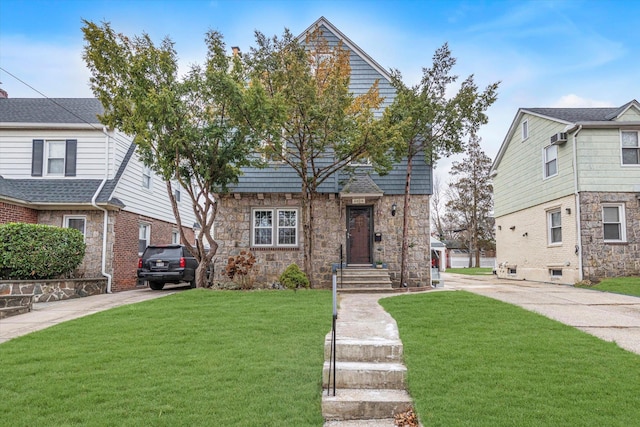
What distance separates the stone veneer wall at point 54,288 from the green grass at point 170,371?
4.34m

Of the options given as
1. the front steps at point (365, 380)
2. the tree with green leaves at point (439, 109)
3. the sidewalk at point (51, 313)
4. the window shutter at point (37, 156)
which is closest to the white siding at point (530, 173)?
the tree with green leaves at point (439, 109)

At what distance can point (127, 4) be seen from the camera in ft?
36.8

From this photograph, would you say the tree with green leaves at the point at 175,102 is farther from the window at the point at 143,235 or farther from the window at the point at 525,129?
the window at the point at 525,129

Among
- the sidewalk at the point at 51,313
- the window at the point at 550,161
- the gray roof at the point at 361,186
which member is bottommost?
the sidewalk at the point at 51,313

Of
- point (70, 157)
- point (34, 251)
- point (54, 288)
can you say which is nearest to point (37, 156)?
point (70, 157)

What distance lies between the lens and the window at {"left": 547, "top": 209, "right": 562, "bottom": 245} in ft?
49.6

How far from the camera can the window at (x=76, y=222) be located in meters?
13.7

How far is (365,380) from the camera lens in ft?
15.3

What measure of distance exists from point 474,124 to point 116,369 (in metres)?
11.3

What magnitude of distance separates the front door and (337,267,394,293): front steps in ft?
1.67

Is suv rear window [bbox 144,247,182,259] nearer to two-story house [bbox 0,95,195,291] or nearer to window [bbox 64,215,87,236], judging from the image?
two-story house [bbox 0,95,195,291]

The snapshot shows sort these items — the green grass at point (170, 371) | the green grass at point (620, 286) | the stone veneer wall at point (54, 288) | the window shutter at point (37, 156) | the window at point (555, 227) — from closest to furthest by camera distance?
the green grass at point (170, 371) < the stone veneer wall at point (54, 288) < the green grass at point (620, 286) < the window shutter at point (37, 156) < the window at point (555, 227)

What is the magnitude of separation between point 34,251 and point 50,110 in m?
6.42

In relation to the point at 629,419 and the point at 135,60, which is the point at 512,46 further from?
the point at 629,419
